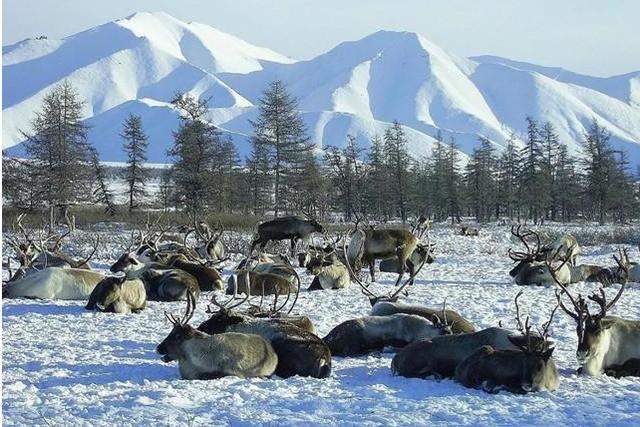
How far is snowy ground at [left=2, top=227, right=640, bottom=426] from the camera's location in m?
5.98

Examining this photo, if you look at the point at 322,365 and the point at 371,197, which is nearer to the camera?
the point at 322,365

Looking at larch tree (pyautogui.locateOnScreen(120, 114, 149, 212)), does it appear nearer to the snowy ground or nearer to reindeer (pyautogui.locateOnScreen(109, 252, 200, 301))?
reindeer (pyautogui.locateOnScreen(109, 252, 200, 301))

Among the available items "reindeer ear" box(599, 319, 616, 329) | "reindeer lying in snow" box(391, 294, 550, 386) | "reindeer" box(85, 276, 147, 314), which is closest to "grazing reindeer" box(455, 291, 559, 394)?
"reindeer lying in snow" box(391, 294, 550, 386)

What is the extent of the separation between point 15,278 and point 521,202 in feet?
179

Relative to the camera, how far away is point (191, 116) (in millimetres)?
41250

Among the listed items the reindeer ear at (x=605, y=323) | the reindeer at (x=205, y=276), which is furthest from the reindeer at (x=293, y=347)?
the reindeer at (x=205, y=276)

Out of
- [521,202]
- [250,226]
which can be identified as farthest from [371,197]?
[250,226]

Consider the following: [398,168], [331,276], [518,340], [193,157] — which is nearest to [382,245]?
[331,276]

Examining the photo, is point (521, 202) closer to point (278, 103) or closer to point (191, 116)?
point (278, 103)

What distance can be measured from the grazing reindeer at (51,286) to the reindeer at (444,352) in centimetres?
686

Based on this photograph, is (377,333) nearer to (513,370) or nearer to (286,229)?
(513,370)

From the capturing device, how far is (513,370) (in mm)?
7051

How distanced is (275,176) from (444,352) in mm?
37934

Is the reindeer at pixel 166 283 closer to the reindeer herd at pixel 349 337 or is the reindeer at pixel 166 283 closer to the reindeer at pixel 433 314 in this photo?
the reindeer herd at pixel 349 337
